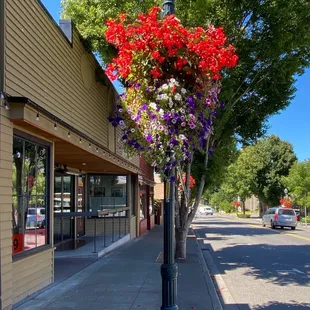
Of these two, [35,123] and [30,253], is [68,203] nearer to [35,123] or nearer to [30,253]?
[30,253]

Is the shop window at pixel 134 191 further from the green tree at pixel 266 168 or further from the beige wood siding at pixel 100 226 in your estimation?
the green tree at pixel 266 168

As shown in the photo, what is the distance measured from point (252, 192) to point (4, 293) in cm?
5374

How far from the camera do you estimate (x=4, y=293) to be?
6.01m

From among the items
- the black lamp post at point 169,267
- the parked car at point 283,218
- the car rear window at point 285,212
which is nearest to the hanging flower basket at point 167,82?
the black lamp post at point 169,267

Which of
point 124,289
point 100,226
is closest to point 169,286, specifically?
point 124,289

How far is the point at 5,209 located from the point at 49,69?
3152 mm

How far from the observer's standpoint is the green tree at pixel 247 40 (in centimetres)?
1108

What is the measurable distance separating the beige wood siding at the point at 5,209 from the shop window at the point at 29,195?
1.89ft

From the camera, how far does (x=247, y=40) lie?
12.1m

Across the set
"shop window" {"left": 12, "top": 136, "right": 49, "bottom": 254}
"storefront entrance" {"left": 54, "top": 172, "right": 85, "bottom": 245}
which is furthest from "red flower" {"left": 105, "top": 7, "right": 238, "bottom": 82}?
"storefront entrance" {"left": 54, "top": 172, "right": 85, "bottom": 245}

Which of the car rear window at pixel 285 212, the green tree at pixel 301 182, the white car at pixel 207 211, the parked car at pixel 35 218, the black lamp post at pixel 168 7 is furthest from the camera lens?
the white car at pixel 207 211

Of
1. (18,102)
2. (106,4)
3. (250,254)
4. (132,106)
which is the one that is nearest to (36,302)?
(18,102)

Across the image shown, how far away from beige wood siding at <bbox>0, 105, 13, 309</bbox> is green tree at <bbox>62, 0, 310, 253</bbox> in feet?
19.0

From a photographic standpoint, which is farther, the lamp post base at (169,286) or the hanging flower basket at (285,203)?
the hanging flower basket at (285,203)
